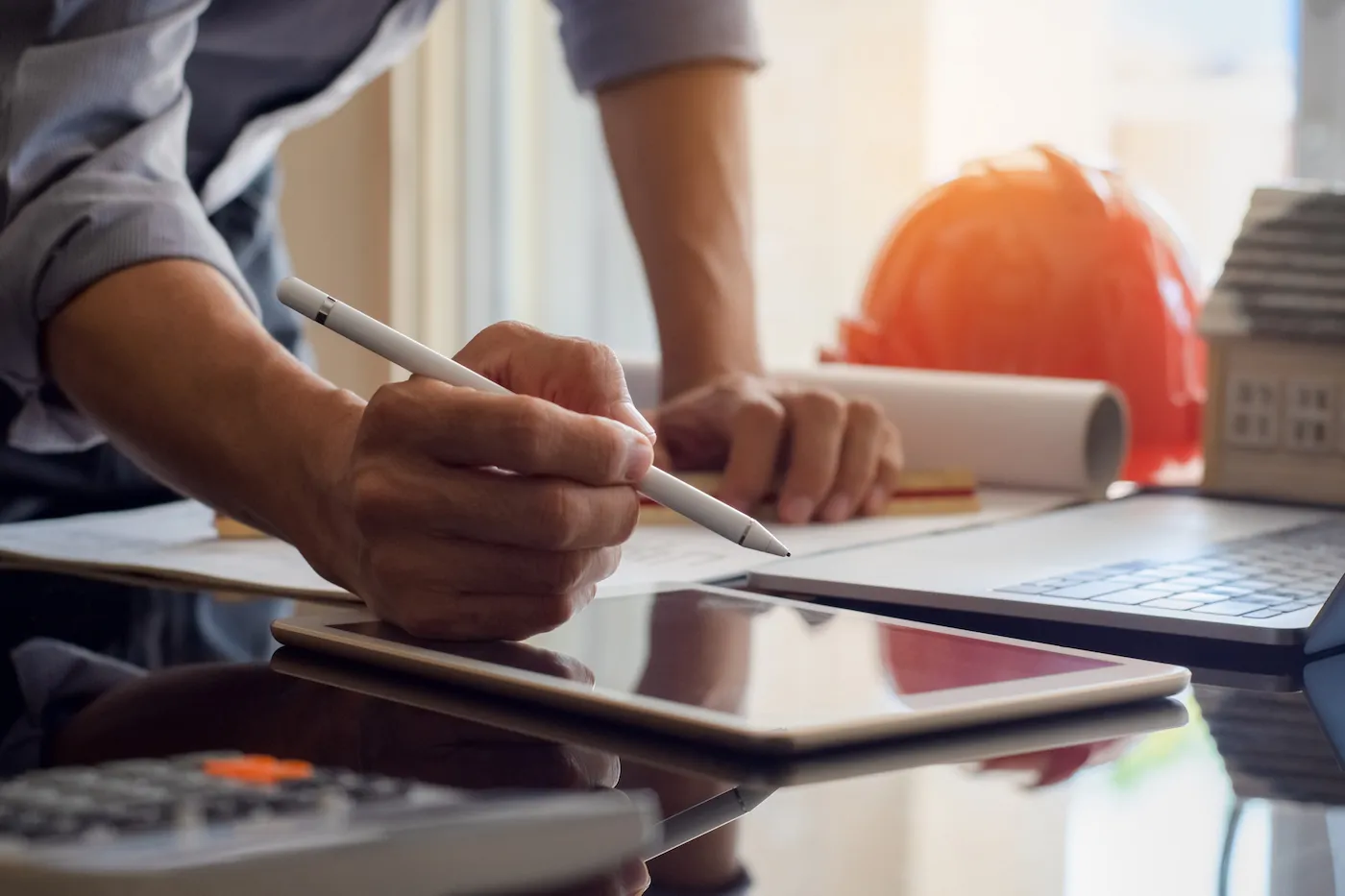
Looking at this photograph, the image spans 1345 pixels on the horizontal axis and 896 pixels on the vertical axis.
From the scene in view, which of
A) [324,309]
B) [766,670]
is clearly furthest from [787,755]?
[324,309]

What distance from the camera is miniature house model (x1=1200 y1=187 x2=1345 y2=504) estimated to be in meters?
1.14

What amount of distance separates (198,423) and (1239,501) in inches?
29.4

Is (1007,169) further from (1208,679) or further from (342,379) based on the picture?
(342,379)

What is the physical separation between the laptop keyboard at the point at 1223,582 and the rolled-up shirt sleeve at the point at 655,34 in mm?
617

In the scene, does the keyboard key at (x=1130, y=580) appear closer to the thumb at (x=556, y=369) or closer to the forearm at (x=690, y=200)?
the thumb at (x=556, y=369)

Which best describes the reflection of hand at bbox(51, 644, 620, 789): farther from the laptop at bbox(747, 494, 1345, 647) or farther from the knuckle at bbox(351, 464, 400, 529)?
the laptop at bbox(747, 494, 1345, 647)

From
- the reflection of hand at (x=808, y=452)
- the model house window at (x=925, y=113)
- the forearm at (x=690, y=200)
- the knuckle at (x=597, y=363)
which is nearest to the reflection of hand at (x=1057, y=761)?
the knuckle at (x=597, y=363)

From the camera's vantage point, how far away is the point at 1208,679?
0.61m

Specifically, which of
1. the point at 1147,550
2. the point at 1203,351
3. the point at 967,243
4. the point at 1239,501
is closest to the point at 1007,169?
the point at 967,243

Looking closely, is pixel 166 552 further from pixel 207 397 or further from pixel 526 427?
pixel 526 427

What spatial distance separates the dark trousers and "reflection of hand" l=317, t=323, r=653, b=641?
81 millimetres

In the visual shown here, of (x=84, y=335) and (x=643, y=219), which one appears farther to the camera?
(x=643, y=219)

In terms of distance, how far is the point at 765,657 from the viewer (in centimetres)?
54

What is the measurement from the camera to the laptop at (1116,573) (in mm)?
666
